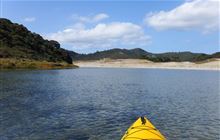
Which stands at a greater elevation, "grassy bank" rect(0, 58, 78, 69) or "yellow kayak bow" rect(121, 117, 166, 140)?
"grassy bank" rect(0, 58, 78, 69)

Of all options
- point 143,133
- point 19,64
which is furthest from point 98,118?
point 19,64

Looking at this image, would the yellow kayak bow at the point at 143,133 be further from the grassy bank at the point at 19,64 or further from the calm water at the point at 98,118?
the grassy bank at the point at 19,64

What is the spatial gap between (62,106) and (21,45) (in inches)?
6417

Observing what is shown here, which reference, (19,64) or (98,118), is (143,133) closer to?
(98,118)

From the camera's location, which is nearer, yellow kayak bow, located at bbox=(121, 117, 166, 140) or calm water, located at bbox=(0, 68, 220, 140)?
yellow kayak bow, located at bbox=(121, 117, 166, 140)

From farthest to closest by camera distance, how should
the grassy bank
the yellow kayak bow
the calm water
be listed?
the grassy bank < the calm water < the yellow kayak bow

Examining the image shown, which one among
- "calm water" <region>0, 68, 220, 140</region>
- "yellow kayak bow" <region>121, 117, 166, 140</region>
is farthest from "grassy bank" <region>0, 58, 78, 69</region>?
"yellow kayak bow" <region>121, 117, 166, 140</region>

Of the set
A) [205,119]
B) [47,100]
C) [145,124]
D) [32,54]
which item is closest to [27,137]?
[145,124]

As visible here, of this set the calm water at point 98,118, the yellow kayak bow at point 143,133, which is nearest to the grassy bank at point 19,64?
the calm water at point 98,118

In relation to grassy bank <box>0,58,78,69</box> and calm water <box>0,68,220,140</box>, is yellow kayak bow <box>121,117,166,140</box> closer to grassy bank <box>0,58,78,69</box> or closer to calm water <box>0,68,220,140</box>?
calm water <box>0,68,220,140</box>

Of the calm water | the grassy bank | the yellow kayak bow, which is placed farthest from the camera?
the grassy bank

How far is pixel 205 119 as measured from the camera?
103ft

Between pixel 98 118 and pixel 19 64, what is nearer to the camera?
pixel 98 118

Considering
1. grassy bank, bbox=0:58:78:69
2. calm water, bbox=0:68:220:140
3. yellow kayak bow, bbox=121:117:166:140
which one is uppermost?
grassy bank, bbox=0:58:78:69
